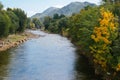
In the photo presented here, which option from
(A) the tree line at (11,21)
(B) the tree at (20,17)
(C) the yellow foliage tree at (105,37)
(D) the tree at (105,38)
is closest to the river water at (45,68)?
(D) the tree at (105,38)

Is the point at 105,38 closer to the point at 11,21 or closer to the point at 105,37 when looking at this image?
the point at 105,37

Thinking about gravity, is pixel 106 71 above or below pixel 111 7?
below

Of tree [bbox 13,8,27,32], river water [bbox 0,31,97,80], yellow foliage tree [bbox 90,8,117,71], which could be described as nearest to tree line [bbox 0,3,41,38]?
tree [bbox 13,8,27,32]

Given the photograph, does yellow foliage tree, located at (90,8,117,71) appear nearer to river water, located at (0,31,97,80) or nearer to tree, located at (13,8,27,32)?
river water, located at (0,31,97,80)

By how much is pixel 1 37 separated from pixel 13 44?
7.86 m

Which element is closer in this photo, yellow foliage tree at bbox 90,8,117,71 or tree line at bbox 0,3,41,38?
yellow foliage tree at bbox 90,8,117,71

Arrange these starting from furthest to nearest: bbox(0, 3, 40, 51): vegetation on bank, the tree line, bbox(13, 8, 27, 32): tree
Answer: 1. bbox(13, 8, 27, 32): tree
2. the tree line
3. bbox(0, 3, 40, 51): vegetation on bank

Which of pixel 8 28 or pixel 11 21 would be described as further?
pixel 11 21

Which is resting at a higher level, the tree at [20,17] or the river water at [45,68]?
the tree at [20,17]

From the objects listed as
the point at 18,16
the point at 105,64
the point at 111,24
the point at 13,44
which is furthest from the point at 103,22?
the point at 18,16

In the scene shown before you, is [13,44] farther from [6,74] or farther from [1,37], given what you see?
[6,74]

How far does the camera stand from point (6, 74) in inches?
2186

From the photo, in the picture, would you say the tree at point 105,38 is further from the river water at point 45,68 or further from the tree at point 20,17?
the tree at point 20,17

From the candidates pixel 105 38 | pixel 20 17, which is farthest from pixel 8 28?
pixel 105 38
